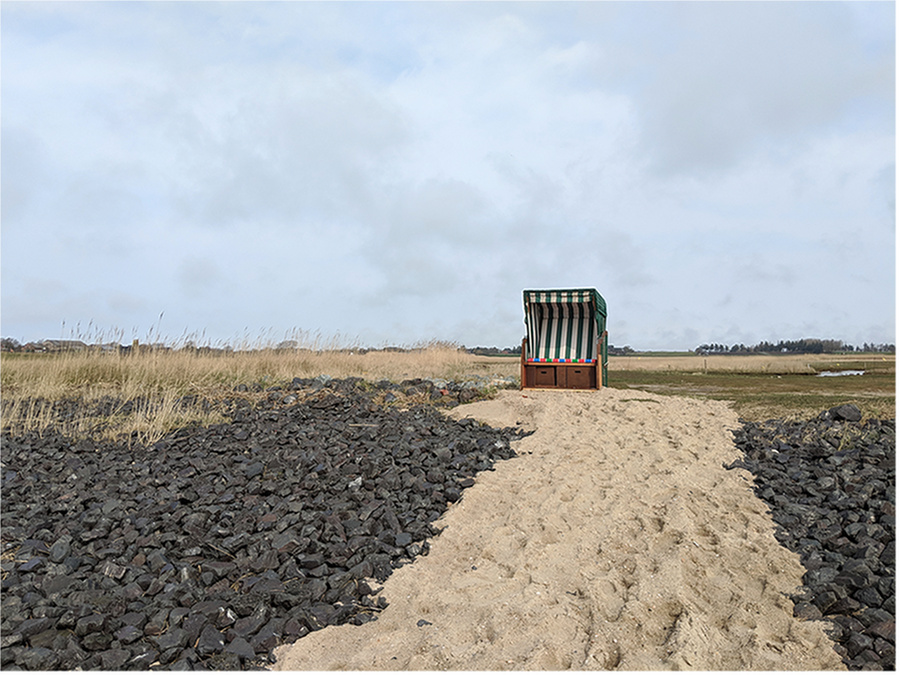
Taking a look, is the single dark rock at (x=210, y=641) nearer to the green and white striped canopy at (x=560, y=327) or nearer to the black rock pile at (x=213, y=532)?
the black rock pile at (x=213, y=532)

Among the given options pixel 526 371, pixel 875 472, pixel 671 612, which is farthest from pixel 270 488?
pixel 526 371

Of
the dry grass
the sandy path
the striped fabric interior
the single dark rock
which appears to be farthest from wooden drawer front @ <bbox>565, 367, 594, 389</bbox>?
the single dark rock

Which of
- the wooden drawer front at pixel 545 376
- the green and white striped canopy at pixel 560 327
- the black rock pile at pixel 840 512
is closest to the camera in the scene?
the black rock pile at pixel 840 512

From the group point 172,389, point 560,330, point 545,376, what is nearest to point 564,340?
point 560,330

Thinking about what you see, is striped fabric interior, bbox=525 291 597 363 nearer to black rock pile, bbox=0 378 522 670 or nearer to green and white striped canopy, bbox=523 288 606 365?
green and white striped canopy, bbox=523 288 606 365

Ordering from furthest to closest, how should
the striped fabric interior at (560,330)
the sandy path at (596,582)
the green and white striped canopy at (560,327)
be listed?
the striped fabric interior at (560,330) < the green and white striped canopy at (560,327) < the sandy path at (596,582)

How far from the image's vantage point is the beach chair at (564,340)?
12.0 metres

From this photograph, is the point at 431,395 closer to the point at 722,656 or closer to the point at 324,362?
the point at 324,362

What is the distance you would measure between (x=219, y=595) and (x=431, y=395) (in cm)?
614

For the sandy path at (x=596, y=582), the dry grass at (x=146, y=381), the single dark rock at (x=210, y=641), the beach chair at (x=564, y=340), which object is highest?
the beach chair at (x=564, y=340)

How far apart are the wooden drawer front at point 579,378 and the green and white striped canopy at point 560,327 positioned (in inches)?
20.4

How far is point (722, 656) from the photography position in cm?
299

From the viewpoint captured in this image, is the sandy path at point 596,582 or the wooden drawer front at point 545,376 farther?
the wooden drawer front at point 545,376

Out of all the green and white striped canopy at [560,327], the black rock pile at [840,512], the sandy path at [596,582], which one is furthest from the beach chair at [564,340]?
the sandy path at [596,582]
